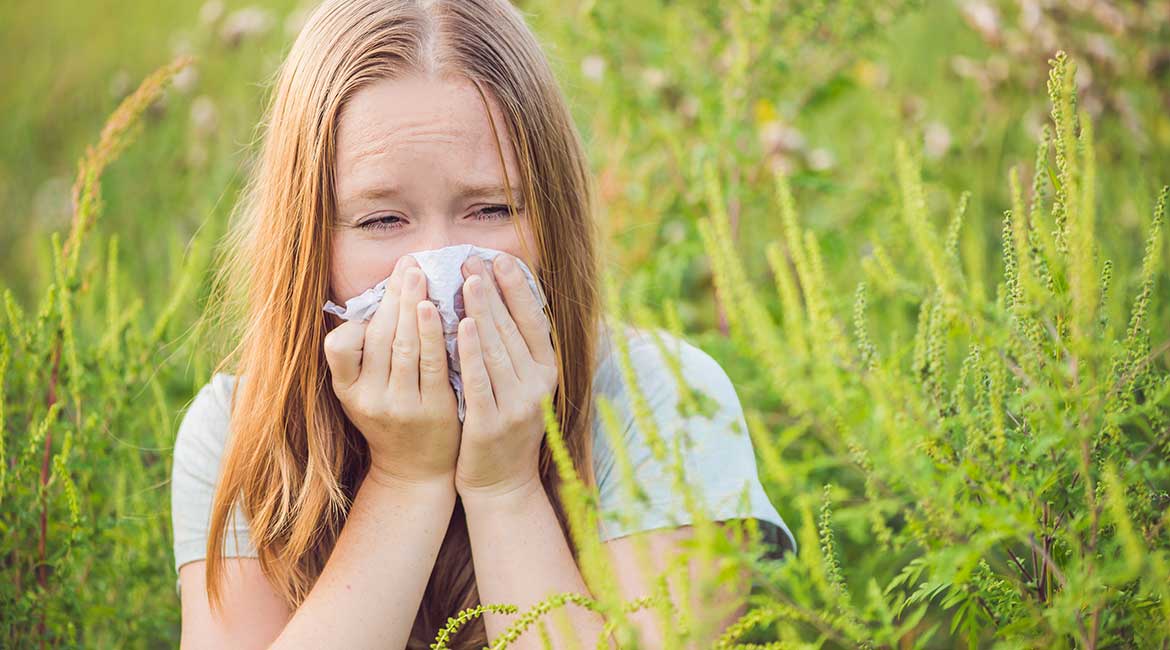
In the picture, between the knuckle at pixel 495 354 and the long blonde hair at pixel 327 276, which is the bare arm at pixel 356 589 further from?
the knuckle at pixel 495 354

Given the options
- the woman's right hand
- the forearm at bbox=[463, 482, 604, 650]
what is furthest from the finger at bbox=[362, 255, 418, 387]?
the forearm at bbox=[463, 482, 604, 650]

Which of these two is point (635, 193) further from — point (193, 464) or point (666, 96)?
point (193, 464)

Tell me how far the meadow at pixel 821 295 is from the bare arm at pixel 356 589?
0.67ft

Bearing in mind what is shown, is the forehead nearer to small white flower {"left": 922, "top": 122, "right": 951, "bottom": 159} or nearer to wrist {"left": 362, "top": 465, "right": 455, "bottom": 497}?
wrist {"left": 362, "top": 465, "right": 455, "bottom": 497}

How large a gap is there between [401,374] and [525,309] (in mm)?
193

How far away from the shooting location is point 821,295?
34.9 inches

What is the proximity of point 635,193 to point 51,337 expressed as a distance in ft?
4.49

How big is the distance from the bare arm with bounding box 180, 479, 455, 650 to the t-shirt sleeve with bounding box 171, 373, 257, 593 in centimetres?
3

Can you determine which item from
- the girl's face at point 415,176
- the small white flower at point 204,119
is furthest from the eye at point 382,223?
the small white flower at point 204,119

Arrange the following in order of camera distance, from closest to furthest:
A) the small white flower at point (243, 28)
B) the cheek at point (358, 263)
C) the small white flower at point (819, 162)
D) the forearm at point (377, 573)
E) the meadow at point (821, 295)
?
the meadow at point (821, 295), the forearm at point (377, 573), the cheek at point (358, 263), the small white flower at point (819, 162), the small white flower at point (243, 28)

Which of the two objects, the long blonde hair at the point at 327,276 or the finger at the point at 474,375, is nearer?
the finger at the point at 474,375

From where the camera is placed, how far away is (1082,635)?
33.4 inches

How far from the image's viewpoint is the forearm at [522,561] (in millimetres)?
1341

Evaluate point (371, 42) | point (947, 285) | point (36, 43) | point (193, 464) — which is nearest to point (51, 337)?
point (193, 464)
